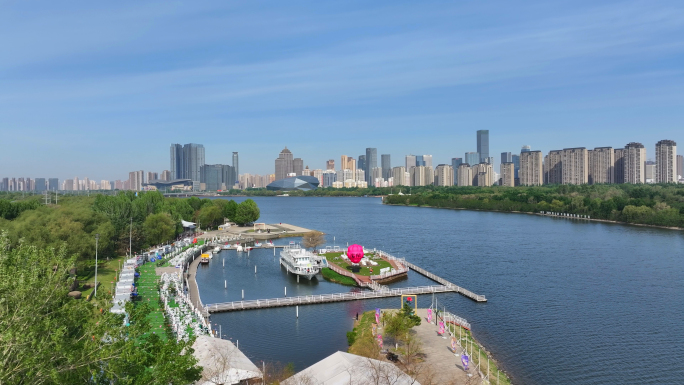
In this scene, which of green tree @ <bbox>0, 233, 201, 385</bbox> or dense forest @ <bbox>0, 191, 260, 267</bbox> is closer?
green tree @ <bbox>0, 233, 201, 385</bbox>

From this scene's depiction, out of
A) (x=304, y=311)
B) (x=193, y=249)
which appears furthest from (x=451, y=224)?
(x=304, y=311)

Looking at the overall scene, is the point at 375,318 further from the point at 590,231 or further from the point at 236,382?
the point at 590,231

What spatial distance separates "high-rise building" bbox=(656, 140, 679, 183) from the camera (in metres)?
164

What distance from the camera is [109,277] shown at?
34.8 meters

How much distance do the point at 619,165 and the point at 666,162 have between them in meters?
16.3

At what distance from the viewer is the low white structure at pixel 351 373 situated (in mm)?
14938

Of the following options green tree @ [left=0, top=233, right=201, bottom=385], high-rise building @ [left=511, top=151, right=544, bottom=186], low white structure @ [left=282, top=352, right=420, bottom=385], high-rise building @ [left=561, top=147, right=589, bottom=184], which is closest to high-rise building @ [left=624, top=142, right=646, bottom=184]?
high-rise building @ [left=561, top=147, right=589, bottom=184]

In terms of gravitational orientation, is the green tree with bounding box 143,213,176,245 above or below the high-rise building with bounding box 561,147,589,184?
below

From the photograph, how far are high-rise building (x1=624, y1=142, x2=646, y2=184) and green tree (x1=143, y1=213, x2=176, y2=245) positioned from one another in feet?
497

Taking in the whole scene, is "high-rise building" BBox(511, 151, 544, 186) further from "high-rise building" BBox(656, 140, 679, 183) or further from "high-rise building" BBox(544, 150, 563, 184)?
"high-rise building" BBox(656, 140, 679, 183)

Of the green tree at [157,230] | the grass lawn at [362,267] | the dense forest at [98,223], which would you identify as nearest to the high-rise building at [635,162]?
the dense forest at [98,223]

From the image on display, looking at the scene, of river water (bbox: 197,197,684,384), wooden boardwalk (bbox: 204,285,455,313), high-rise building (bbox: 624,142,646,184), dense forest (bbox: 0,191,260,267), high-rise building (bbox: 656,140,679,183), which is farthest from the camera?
high-rise building (bbox: 656,140,679,183)

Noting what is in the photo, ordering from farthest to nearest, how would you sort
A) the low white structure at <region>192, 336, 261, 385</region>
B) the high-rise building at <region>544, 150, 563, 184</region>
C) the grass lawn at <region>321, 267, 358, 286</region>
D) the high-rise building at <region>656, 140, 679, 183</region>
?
the high-rise building at <region>544, 150, 563, 184</region>, the high-rise building at <region>656, 140, 679, 183</region>, the grass lawn at <region>321, 267, 358, 286</region>, the low white structure at <region>192, 336, 261, 385</region>

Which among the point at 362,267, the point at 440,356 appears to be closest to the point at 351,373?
the point at 440,356
